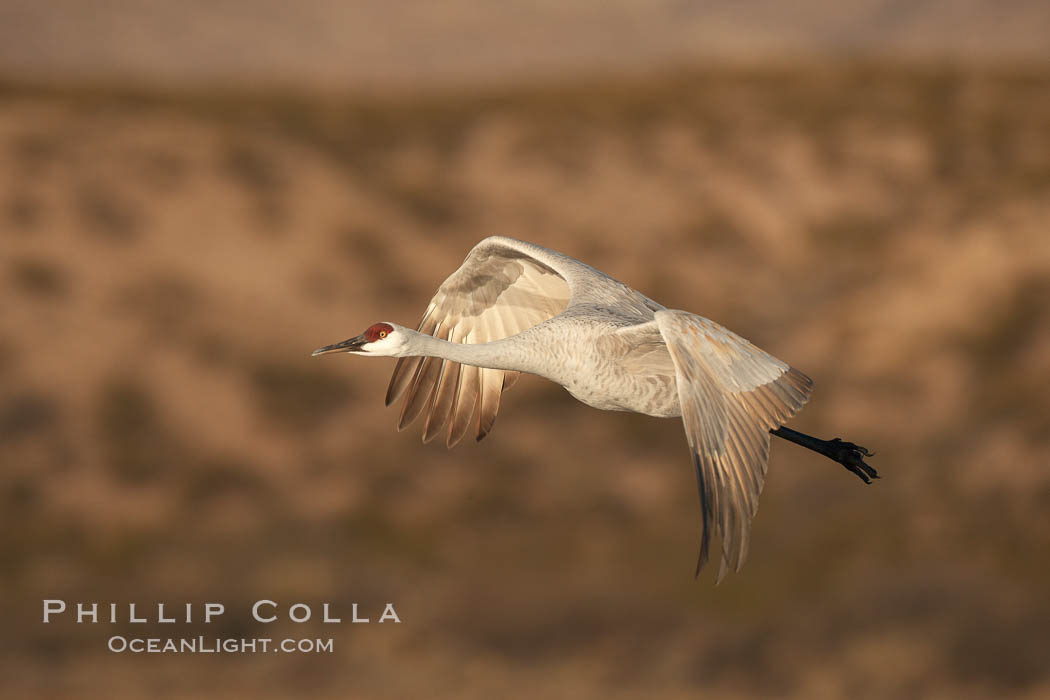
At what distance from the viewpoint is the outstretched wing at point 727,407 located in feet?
32.1

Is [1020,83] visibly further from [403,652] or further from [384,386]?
[403,652]

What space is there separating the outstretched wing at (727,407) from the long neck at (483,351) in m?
1.40

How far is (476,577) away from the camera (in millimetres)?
40188

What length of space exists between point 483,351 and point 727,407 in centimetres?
224

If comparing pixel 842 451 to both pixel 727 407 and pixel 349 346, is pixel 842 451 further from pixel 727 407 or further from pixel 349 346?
pixel 349 346

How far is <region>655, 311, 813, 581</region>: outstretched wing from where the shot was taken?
979 cm

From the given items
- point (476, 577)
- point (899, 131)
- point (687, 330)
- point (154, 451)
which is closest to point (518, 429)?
point (476, 577)

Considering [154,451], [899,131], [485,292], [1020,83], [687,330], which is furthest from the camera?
[1020,83]

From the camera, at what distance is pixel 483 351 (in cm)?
1126

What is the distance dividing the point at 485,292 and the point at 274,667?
27.9 metres

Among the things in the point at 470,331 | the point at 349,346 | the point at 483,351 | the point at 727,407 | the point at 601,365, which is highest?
the point at 470,331

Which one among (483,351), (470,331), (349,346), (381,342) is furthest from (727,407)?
(470,331)

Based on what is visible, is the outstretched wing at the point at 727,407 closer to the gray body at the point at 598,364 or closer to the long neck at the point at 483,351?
the gray body at the point at 598,364

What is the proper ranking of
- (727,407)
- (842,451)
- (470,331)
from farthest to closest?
1. (470,331)
2. (842,451)
3. (727,407)
